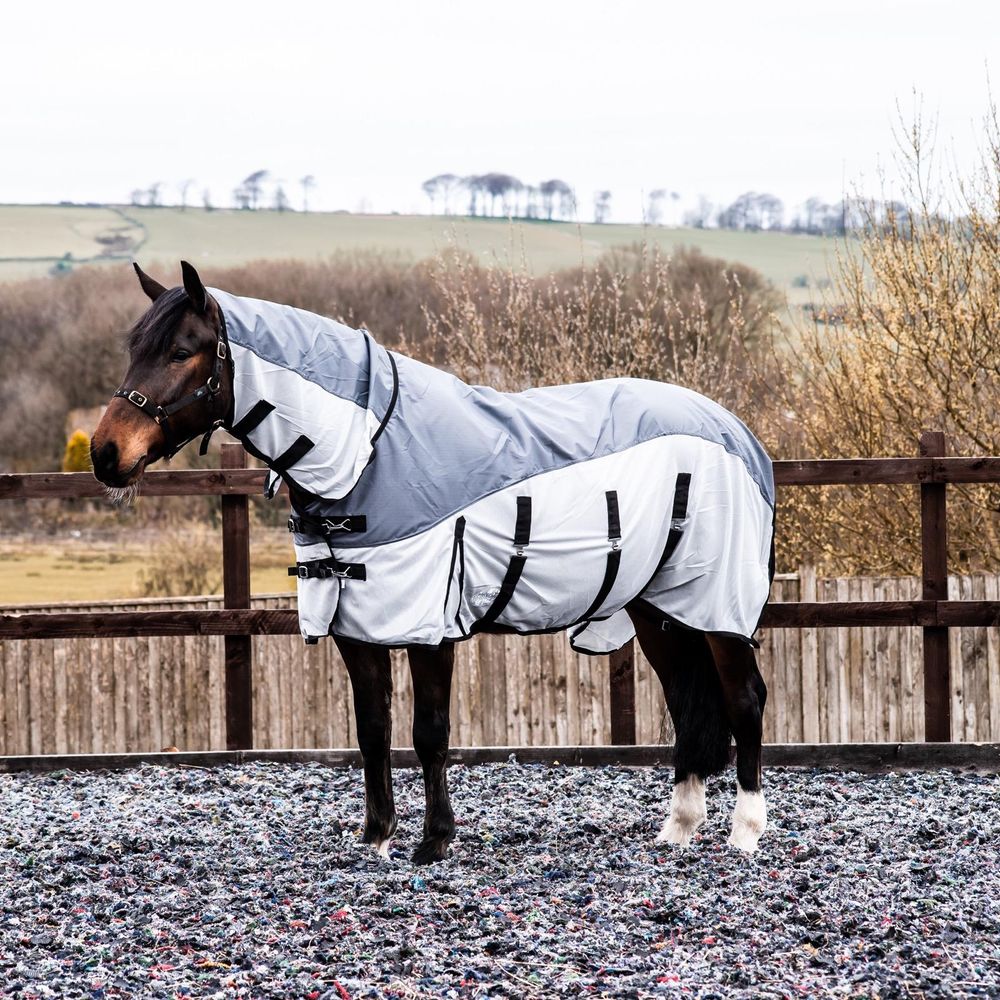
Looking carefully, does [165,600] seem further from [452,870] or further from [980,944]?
[980,944]

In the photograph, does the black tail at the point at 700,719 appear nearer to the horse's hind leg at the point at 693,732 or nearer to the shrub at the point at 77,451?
the horse's hind leg at the point at 693,732

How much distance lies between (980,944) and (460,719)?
6469 millimetres

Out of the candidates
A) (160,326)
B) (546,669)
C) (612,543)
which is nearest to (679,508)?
(612,543)

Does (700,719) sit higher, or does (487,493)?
(487,493)

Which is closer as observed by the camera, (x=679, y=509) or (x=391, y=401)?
(x=391, y=401)

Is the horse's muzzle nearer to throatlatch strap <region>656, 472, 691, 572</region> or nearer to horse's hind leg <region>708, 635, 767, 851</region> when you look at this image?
throatlatch strap <region>656, 472, 691, 572</region>

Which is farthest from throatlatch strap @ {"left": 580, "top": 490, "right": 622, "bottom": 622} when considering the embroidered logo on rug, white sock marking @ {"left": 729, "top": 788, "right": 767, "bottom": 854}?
white sock marking @ {"left": 729, "top": 788, "right": 767, "bottom": 854}

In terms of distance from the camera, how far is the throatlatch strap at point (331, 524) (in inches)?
155

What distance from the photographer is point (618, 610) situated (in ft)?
15.1

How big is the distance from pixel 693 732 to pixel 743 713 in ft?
0.65

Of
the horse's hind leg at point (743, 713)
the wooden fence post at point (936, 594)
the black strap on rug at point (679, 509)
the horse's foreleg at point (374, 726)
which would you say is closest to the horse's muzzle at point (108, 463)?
the horse's foreleg at point (374, 726)

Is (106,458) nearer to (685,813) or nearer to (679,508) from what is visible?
(679,508)

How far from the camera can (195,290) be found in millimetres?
3699

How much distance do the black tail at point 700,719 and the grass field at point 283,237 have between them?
136 ft
